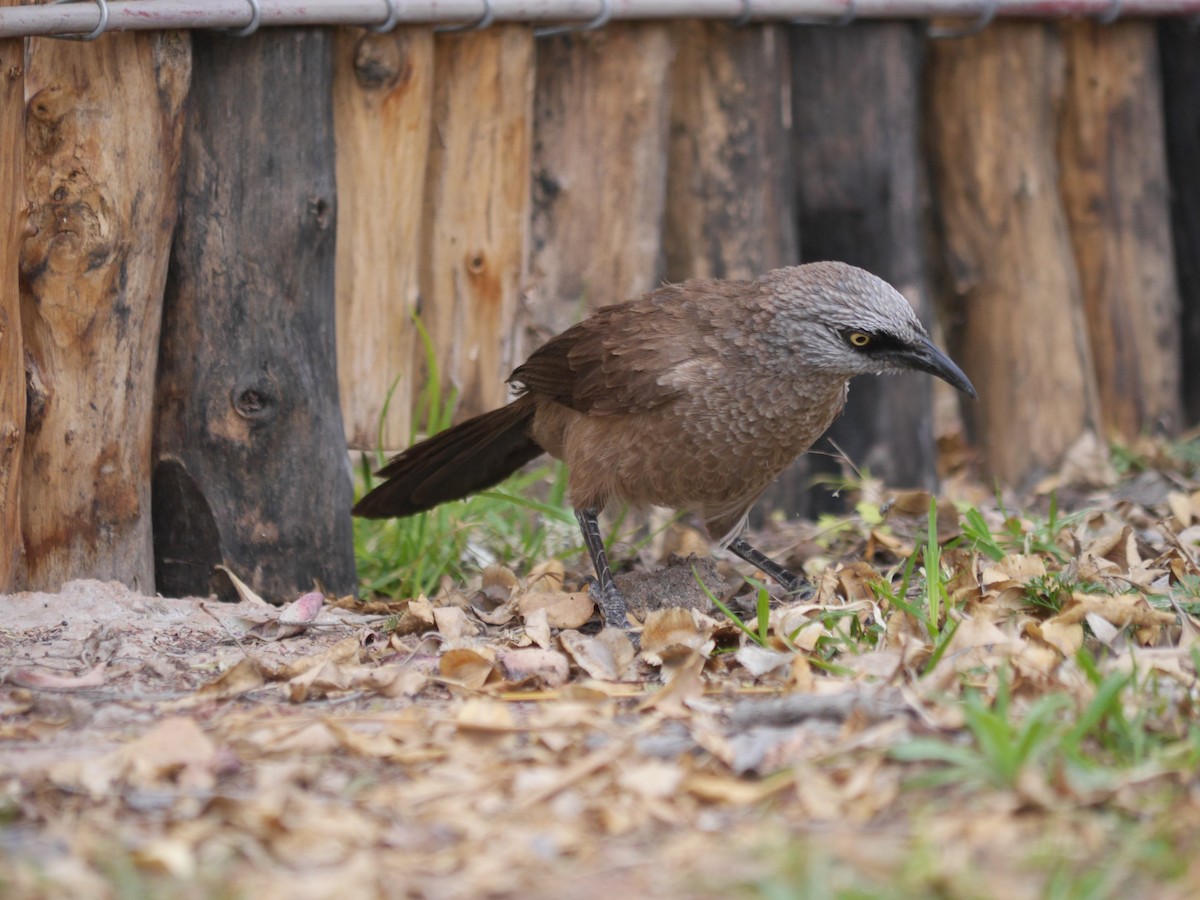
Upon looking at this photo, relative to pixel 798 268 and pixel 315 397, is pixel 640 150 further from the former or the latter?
pixel 315 397

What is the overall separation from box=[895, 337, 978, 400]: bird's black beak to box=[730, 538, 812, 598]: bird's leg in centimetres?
87

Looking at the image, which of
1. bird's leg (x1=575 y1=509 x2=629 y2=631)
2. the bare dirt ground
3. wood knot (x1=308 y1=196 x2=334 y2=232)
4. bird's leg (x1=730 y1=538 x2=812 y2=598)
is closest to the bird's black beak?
the bare dirt ground

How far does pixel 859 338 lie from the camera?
13.6 feet

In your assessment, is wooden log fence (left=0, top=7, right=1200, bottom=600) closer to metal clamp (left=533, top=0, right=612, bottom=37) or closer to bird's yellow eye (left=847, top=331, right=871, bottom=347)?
metal clamp (left=533, top=0, right=612, bottom=37)

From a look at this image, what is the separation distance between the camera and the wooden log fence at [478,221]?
3.79 m

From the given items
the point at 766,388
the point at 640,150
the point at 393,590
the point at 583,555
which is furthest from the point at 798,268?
the point at 393,590

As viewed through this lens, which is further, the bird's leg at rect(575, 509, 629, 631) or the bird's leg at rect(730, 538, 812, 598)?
the bird's leg at rect(730, 538, 812, 598)

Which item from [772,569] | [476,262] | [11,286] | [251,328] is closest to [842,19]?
[476,262]

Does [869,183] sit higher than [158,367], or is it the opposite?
[869,183]

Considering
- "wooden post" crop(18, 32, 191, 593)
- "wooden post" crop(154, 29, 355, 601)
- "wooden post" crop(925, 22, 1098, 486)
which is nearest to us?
"wooden post" crop(18, 32, 191, 593)

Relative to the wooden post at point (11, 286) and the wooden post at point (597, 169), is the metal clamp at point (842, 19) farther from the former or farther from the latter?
the wooden post at point (11, 286)

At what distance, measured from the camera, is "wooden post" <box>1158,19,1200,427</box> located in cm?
593

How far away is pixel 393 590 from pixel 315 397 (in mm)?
901

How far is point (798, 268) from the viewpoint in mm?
4305
